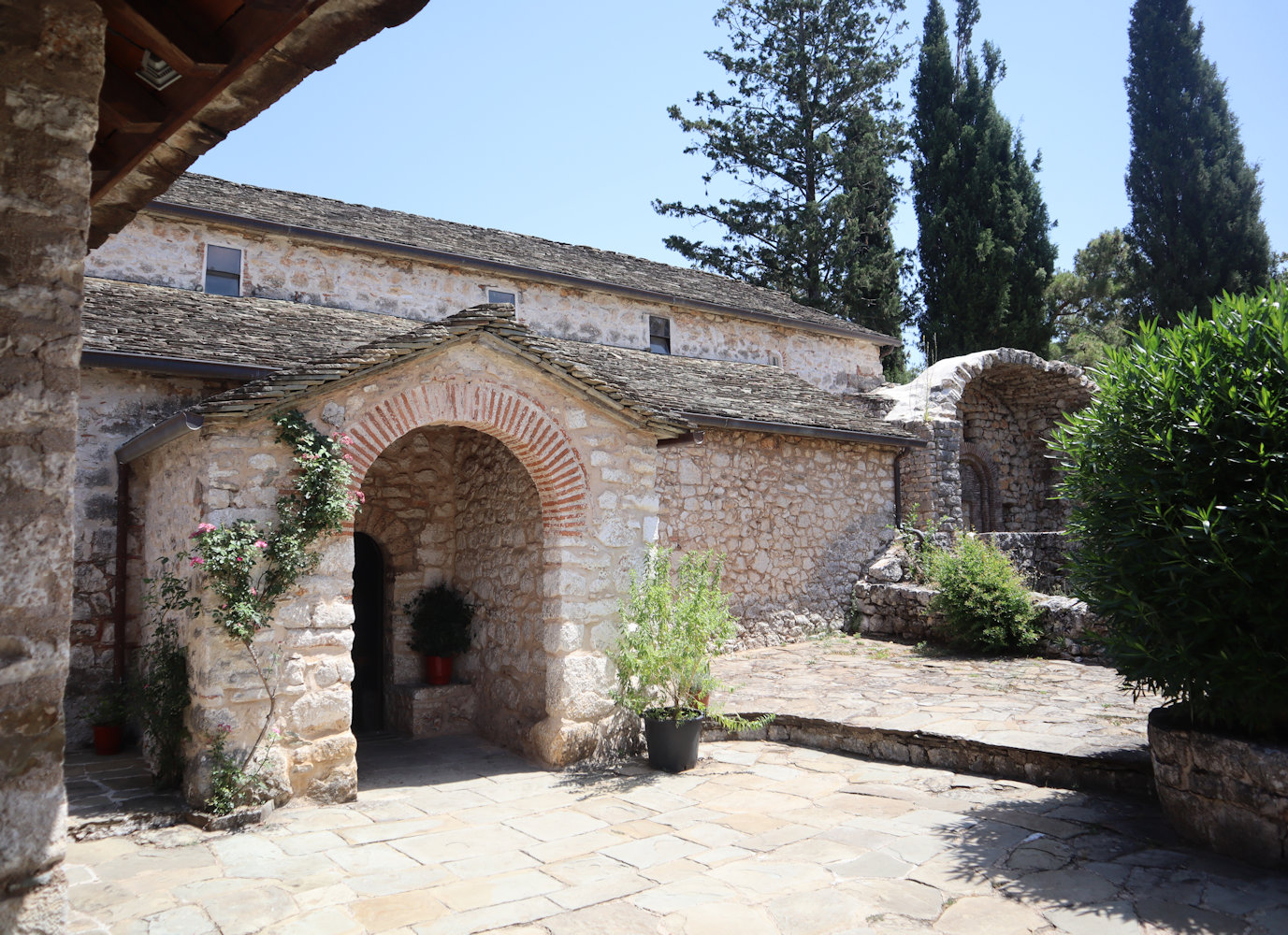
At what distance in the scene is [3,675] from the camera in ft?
7.10

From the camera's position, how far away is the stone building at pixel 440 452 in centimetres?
592

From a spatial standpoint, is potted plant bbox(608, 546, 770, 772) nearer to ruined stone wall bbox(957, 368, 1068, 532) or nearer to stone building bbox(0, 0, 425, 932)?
stone building bbox(0, 0, 425, 932)

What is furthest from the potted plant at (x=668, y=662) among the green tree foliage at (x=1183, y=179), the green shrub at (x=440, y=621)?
the green tree foliage at (x=1183, y=179)

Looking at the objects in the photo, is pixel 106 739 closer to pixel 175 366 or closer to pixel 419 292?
pixel 175 366

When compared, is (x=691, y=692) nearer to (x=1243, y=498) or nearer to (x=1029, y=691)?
(x=1029, y=691)

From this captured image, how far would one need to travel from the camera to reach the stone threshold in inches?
218

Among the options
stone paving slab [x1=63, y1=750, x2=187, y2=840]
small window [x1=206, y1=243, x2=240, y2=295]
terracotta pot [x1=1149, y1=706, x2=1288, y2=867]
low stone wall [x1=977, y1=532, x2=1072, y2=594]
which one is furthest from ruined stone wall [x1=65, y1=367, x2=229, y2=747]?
low stone wall [x1=977, y1=532, x2=1072, y2=594]

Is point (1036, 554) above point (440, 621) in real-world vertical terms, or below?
above

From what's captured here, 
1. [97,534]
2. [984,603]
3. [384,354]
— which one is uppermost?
[384,354]

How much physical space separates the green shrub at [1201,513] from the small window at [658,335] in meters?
10.2

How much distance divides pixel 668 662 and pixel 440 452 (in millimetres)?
3820

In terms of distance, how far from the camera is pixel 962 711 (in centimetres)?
727

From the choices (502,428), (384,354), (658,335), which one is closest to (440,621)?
(502,428)

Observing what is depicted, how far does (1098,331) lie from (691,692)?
2570 centimetres
